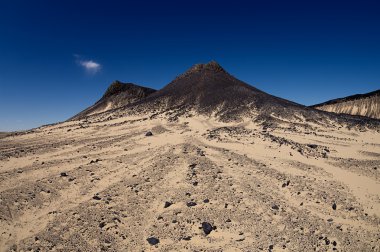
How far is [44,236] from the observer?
6.63 m

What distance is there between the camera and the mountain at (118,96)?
45075 mm

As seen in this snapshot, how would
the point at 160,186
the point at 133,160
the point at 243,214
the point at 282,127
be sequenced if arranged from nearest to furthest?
the point at 243,214
the point at 160,186
the point at 133,160
the point at 282,127

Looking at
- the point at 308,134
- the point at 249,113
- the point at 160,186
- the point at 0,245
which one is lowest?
the point at 0,245

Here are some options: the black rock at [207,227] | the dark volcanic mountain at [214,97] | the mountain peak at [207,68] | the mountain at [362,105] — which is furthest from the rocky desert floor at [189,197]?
the mountain at [362,105]

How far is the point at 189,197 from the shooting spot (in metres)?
8.40

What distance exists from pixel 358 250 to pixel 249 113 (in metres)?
18.2

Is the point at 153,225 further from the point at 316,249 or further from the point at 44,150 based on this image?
the point at 44,150

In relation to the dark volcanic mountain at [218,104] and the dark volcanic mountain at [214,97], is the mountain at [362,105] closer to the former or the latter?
the dark volcanic mountain at [214,97]

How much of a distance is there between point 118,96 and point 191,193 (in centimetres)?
4077

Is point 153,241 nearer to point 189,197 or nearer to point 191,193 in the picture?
point 189,197

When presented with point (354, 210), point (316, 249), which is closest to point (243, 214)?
point (316, 249)

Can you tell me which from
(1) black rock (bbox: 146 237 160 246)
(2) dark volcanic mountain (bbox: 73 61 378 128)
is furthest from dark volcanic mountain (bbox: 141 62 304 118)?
(1) black rock (bbox: 146 237 160 246)

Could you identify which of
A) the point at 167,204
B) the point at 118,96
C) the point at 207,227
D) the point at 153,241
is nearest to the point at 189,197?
the point at 167,204

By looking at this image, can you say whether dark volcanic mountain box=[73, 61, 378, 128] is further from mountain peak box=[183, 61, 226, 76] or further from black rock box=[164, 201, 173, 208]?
black rock box=[164, 201, 173, 208]
